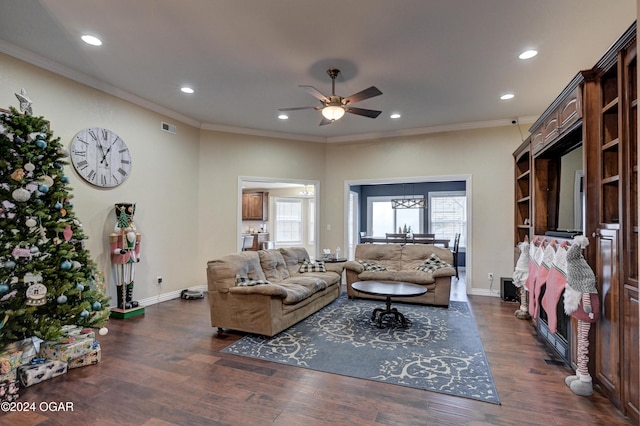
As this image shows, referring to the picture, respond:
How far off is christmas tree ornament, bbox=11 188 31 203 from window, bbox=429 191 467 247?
9.30 metres

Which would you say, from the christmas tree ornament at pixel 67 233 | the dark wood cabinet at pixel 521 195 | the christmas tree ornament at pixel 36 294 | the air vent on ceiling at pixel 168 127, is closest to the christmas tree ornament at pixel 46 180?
the christmas tree ornament at pixel 67 233

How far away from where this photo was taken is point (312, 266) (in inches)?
210

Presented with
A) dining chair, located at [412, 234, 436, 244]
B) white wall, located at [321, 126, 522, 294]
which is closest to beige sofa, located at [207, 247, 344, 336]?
white wall, located at [321, 126, 522, 294]

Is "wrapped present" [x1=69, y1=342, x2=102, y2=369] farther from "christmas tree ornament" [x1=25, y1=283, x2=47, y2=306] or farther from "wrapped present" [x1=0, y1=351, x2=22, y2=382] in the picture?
"christmas tree ornament" [x1=25, y1=283, x2=47, y2=306]

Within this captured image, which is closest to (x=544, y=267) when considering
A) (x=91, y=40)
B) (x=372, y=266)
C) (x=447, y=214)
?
(x=372, y=266)

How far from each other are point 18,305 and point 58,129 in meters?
2.22

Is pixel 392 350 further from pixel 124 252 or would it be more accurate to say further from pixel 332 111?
pixel 124 252

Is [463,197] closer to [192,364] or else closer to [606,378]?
[606,378]

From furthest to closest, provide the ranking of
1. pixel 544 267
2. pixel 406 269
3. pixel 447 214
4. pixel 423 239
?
1. pixel 447 214
2. pixel 423 239
3. pixel 406 269
4. pixel 544 267

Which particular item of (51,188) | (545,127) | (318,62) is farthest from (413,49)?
(51,188)

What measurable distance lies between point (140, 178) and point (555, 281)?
528 cm

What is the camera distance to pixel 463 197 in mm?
9742

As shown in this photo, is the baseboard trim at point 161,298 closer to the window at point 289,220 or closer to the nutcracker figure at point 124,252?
the nutcracker figure at point 124,252

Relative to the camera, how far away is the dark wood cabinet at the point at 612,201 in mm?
2123
